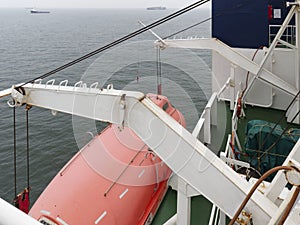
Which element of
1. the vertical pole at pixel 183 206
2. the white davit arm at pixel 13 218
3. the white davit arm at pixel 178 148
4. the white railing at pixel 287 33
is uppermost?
the white railing at pixel 287 33

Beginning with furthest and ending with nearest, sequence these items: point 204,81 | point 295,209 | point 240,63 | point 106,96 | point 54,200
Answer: point 204,81 < point 240,63 < point 54,200 < point 106,96 < point 295,209

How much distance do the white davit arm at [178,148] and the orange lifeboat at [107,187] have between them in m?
1.63

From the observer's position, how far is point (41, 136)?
8.93m

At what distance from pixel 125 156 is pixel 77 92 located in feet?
7.43

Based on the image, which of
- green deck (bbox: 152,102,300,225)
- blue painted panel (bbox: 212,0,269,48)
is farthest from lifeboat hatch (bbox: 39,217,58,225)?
blue painted panel (bbox: 212,0,269,48)

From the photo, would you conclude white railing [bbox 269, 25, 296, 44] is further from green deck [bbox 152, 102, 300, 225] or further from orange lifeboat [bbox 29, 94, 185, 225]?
orange lifeboat [bbox 29, 94, 185, 225]

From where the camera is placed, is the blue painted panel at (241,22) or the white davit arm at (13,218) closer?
the white davit arm at (13,218)

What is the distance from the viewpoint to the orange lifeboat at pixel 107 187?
12.5 feet

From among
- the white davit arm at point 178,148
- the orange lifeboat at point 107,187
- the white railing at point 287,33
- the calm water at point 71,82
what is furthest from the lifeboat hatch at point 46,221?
the white railing at point 287,33

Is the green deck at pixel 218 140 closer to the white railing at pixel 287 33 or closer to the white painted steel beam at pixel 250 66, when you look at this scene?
the white painted steel beam at pixel 250 66

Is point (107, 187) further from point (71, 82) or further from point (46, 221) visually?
point (71, 82)

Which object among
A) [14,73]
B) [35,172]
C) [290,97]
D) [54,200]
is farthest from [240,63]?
[14,73]

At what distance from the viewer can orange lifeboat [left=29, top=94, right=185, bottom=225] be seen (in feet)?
12.5

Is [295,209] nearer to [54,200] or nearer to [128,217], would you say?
[128,217]
